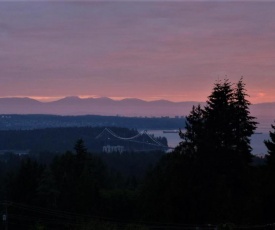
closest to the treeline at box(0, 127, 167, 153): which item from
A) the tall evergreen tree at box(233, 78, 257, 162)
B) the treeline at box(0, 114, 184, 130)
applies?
the treeline at box(0, 114, 184, 130)

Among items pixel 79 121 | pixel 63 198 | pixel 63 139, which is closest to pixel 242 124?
pixel 63 198

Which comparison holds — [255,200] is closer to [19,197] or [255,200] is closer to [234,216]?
[234,216]

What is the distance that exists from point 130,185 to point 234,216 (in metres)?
24.9

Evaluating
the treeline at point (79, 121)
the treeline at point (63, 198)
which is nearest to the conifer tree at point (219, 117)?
the treeline at point (63, 198)

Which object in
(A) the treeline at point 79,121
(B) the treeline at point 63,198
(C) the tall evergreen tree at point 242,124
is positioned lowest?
(B) the treeline at point 63,198

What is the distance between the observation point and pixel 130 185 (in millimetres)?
45031

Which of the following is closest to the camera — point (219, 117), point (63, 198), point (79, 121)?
point (219, 117)

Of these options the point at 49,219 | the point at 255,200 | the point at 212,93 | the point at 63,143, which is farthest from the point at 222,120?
the point at 63,143

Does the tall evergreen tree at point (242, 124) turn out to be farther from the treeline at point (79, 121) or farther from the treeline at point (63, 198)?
the treeline at point (79, 121)

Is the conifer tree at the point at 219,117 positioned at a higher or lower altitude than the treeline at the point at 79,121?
lower

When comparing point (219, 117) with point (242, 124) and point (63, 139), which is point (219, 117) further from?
point (63, 139)

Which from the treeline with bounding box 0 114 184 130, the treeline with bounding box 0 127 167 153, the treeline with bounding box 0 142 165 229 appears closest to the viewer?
the treeline with bounding box 0 142 165 229

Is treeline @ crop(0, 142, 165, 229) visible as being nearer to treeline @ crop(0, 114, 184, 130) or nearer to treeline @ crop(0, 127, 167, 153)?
treeline @ crop(0, 127, 167, 153)

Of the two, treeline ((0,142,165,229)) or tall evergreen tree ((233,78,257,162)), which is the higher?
tall evergreen tree ((233,78,257,162))
